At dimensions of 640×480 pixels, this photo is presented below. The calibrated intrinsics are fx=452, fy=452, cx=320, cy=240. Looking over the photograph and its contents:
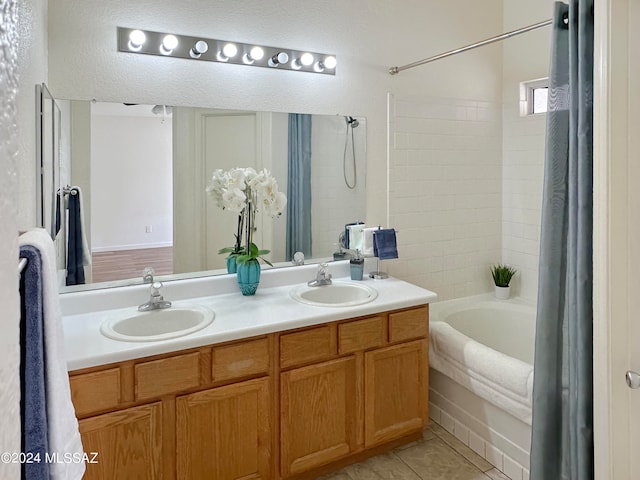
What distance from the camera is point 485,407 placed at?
94.3 inches

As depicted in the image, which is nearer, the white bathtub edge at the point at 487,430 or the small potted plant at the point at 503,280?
the white bathtub edge at the point at 487,430

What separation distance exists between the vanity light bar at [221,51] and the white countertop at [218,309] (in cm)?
116

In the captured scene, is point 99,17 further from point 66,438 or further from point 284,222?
point 66,438

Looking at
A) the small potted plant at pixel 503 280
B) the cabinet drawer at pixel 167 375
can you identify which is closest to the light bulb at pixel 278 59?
the cabinet drawer at pixel 167 375

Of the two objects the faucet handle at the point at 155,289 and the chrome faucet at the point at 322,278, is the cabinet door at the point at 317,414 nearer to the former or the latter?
the chrome faucet at the point at 322,278

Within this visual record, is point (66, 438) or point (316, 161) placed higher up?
point (316, 161)

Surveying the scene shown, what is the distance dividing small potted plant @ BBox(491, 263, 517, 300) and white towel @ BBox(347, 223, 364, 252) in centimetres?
123

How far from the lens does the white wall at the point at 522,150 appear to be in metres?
3.10

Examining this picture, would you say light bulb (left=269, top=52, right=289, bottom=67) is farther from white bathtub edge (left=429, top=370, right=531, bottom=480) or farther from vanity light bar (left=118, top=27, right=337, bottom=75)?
white bathtub edge (left=429, top=370, right=531, bottom=480)

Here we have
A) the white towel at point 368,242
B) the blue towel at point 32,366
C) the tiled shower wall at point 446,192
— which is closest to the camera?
the blue towel at point 32,366

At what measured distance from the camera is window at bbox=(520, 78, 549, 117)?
3184 millimetres

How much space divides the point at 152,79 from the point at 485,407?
242 centimetres

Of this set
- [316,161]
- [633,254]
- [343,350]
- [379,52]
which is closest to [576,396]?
[633,254]

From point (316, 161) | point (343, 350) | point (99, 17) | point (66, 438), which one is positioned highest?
point (99, 17)
